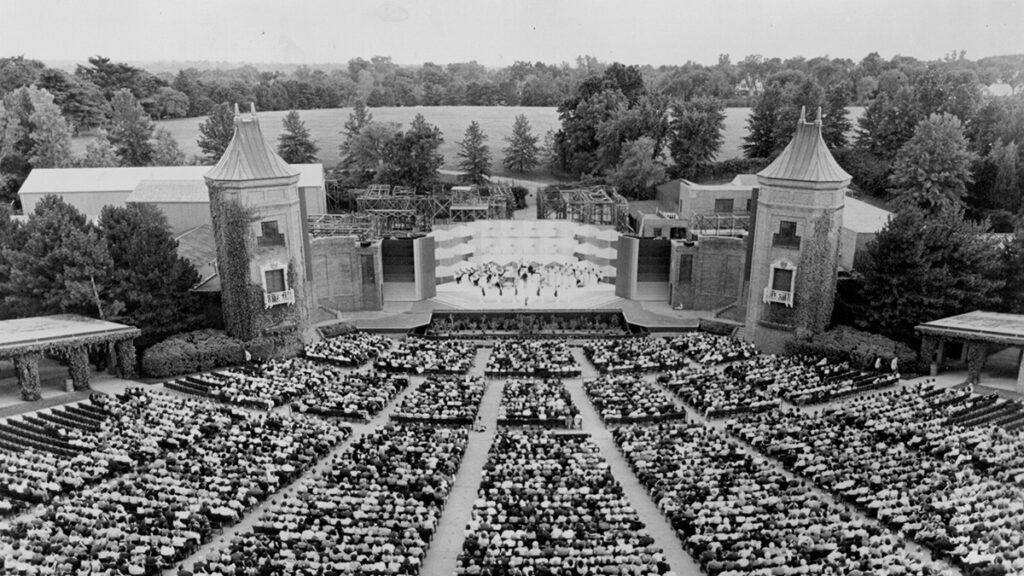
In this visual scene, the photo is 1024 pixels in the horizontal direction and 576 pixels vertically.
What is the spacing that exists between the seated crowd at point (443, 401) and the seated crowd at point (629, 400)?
5830mm

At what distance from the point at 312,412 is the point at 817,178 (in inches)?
1228

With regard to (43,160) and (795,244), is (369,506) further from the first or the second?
(43,160)

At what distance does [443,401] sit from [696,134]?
57121mm

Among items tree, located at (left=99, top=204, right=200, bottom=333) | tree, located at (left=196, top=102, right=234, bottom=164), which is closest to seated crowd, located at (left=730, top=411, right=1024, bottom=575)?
tree, located at (left=99, top=204, right=200, bottom=333)

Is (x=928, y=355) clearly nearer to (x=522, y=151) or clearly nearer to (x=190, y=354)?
(x=190, y=354)

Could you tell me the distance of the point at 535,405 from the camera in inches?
1359

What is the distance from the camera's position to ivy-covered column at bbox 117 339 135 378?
3969 centimetres

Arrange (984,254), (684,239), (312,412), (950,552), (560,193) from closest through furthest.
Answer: (950,552) < (312,412) < (984,254) < (684,239) < (560,193)

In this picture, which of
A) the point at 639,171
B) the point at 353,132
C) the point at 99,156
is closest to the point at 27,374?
the point at 99,156

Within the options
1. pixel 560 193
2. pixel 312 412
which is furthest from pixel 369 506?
pixel 560 193

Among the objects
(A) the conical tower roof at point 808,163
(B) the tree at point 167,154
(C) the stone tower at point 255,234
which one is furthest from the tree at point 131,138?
(A) the conical tower roof at point 808,163

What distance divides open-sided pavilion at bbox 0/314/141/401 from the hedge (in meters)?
37.6

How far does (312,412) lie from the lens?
3447 centimetres

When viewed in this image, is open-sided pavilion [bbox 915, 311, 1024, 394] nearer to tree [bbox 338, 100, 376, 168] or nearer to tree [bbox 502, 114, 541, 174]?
tree [bbox 502, 114, 541, 174]
